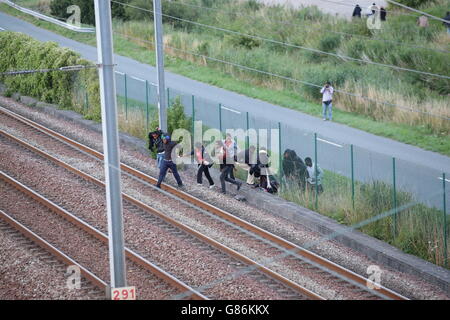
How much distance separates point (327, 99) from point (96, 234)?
1351 centimetres

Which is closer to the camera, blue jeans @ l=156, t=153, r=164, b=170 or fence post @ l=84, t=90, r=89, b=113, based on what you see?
blue jeans @ l=156, t=153, r=164, b=170

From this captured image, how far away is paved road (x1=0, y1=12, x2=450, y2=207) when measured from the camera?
73.0ft

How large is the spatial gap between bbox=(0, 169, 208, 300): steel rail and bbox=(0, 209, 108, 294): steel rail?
111cm

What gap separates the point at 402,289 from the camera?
662 inches

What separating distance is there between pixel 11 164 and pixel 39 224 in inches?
200

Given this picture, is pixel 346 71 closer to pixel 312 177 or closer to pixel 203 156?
pixel 312 177

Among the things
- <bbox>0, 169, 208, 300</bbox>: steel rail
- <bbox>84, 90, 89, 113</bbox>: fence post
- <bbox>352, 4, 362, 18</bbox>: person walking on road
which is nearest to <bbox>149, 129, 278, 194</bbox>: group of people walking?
<bbox>0, 169, 208, 300</bbox>: steel rail

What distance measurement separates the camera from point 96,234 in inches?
757

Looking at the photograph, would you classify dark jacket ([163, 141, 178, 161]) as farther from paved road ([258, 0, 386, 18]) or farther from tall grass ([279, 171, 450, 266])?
paved road ([258, 0, 386, 18])

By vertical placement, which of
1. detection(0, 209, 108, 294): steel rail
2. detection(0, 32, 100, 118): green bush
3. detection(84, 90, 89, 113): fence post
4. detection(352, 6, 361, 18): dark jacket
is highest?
detection(352, 6, 361, 18): dark jacket

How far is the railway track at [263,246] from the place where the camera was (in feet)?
55.2

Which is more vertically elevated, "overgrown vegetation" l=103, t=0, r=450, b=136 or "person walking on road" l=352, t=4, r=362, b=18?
"person walking on road" l=352, t=4, r=362, b=18

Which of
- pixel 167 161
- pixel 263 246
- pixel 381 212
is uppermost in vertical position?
pixel 167 161

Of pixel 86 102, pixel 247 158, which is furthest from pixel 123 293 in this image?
pixel 86 102
